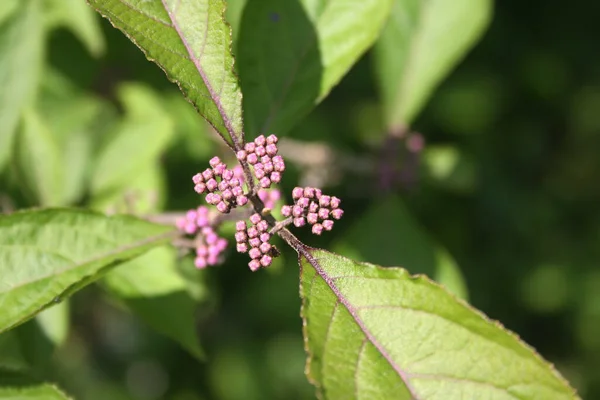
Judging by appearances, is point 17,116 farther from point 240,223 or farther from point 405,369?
point 405,369

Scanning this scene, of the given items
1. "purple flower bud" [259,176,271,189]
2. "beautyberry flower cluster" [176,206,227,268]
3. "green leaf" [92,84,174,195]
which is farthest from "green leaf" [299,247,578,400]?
"green leaf" [92,84,174,195]

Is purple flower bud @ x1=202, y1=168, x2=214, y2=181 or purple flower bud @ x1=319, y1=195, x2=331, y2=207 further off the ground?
purple flower bud @ x1=319, y1=195, x2=331, y2=207

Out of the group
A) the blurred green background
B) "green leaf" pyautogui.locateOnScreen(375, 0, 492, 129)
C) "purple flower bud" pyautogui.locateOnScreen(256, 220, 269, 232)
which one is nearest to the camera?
"purple flower bud" pyautogui.locateOnScreen(256, 220, 269, 232)

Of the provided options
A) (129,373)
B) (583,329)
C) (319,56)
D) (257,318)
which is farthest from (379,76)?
(129,373)

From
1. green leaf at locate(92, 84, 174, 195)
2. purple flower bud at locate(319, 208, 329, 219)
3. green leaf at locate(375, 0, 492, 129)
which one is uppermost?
green leaf at locate(375, 0, 492, 129)

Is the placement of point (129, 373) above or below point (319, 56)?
below

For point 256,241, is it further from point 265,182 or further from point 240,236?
point 265,182

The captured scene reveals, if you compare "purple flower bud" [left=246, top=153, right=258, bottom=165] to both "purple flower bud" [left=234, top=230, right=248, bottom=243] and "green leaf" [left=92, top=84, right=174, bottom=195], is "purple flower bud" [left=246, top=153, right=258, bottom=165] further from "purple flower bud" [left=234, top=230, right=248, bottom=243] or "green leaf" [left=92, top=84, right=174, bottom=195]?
"green leaf" [left=92, top=84, right=174, bottom=195]
